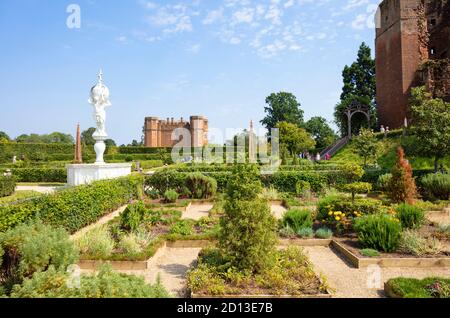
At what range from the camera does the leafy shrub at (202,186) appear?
512 inches

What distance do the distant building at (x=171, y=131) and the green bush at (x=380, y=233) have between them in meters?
48.3

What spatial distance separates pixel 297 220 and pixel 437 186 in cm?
754

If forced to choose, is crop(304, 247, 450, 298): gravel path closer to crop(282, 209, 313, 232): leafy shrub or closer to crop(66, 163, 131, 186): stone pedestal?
crop(282, 209, 313, 232): leafy shrub

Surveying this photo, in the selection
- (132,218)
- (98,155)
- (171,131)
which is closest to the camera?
(132,218)

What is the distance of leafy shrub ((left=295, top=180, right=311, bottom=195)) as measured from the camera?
12666 millimetres

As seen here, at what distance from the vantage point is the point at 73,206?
7.61 m

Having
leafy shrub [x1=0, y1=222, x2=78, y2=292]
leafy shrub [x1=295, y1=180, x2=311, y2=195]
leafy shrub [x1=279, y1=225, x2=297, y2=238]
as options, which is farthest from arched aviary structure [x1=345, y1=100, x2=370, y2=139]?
leafy shrub [x1=0, y1=222, x2=78, y2=292]

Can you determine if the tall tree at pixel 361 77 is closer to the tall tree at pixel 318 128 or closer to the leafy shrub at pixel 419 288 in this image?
the tall tree at pixel 318 128

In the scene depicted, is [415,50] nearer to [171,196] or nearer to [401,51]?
[401,51]

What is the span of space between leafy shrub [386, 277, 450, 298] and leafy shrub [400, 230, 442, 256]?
1674mm

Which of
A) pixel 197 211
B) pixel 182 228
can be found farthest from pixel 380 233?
pixel 197 211
